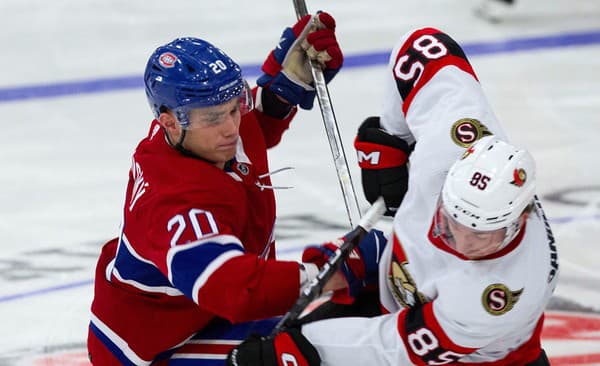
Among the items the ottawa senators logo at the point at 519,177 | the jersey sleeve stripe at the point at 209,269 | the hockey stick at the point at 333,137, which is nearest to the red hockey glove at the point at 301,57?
Result: the hockey stick at the point at 333,137

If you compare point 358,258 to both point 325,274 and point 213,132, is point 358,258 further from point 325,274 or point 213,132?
point 213,132

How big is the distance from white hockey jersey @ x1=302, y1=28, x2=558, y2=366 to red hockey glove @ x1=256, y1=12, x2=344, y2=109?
9.4 inches

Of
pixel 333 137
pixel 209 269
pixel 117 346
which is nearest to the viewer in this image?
pixel 209 269

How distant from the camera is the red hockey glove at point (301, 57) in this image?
280 centimetres

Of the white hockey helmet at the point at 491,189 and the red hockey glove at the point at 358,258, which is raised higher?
the white hockey helmet at the point at 491,189

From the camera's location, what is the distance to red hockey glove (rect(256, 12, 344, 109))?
280cm

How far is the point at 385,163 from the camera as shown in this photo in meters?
2.60

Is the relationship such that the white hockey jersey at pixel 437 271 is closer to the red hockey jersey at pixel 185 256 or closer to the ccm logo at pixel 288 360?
the ccm logo at pixel 288 360

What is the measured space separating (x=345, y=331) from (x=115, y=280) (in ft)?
1.88

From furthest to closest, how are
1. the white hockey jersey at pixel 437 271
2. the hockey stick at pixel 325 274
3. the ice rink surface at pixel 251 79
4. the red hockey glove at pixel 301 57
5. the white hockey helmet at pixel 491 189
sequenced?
the ice rink surface at pixel 251 79, the red hockey glove at pixel 301 57, the hockey stick at pixel 325 274, the white hockey jersey at pixel 437 271, the white hockey helmet at pixel 491 189

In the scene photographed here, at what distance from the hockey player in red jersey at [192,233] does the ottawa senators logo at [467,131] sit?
1.41ft


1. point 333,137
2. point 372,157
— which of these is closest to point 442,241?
point 372,157

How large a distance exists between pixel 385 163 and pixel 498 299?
565 millimetres

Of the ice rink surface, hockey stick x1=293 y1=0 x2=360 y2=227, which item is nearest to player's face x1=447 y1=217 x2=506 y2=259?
hockey stick x1=293 y1=0 x2=360 y2=227
